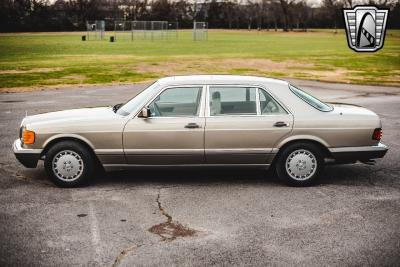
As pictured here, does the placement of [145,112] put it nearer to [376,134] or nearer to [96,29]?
[376,134]

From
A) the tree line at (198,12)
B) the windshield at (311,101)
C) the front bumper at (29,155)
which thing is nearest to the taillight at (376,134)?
the windshield at (311,101)

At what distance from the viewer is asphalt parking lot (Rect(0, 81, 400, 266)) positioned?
191 inches

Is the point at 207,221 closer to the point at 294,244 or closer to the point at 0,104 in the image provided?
the point at 294,244

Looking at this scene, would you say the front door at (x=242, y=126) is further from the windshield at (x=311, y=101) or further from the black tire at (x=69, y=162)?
the black tire at (x=69, y=162)

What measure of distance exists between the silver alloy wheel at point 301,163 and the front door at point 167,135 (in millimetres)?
1195

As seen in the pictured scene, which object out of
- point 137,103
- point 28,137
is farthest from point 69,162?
point 137,103

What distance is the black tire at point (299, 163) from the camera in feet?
23.0

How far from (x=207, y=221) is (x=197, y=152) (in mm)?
1381

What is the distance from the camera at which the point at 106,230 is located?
550 cm

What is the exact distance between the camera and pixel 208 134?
6.91 meters

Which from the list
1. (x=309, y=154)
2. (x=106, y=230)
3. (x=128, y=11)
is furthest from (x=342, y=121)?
(x=128, y=11)

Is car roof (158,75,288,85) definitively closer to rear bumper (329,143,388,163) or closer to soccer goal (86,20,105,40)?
rear bumper (329,143,388,163)

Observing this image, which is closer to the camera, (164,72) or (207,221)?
(207,221)

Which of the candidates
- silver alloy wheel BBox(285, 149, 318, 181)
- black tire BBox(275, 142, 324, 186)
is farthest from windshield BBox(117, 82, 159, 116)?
silver alloy wheel BBox(285, 149, 318, 181)
